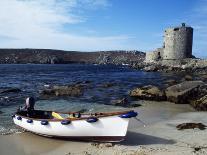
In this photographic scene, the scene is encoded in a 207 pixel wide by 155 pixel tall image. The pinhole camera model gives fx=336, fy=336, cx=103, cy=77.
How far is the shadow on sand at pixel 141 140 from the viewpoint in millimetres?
12836

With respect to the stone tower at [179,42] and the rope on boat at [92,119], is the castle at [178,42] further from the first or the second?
the rope on boat at [92,119]

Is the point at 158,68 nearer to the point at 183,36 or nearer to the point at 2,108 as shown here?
the point at 183,36

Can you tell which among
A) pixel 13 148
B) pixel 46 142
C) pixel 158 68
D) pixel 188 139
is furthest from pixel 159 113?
pixel 158 68

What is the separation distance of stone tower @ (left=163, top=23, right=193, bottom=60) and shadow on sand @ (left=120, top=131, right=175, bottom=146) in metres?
58.9

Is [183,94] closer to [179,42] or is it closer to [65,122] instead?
[65,122]

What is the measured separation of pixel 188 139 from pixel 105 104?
1130 cm

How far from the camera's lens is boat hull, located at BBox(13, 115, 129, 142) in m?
12.6

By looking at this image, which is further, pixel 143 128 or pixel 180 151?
pixel 143 128

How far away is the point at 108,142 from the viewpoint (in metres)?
13.0

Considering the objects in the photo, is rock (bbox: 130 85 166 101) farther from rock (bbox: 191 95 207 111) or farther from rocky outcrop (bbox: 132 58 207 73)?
rocky outcrop (bbox: 132 58 207 73)

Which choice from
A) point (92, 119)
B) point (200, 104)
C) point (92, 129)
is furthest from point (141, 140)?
point (200, 104)

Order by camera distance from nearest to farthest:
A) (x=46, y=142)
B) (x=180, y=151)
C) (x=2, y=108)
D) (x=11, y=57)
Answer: (x=180, y=151) < (x=46, y=142) < (x=2, y=108) < (x=11, y=57)

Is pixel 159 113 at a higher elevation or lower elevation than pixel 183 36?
lower

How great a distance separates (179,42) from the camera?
70.5 metres
